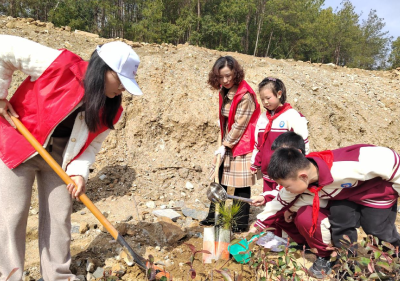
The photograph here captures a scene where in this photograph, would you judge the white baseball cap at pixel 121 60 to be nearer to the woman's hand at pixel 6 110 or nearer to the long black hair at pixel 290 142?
the woman's hand at pixel 6 110

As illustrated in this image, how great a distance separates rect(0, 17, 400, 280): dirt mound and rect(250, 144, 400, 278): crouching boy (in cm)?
114

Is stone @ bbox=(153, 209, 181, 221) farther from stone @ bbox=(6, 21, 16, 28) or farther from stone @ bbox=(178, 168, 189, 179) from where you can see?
stone @ bbox=(6, 21, 16, 28)

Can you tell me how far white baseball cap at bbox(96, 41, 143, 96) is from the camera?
5.14 feet

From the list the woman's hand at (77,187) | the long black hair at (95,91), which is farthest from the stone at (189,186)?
the long black hair at (95,91)

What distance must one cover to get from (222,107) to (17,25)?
6367 millimetres

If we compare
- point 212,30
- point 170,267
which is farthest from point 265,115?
point 212,30

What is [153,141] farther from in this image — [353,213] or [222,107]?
[353,213]

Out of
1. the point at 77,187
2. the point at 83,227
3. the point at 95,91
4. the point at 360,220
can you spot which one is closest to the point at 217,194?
the point at 360,220

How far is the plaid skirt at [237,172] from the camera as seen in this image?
2871 millimetres

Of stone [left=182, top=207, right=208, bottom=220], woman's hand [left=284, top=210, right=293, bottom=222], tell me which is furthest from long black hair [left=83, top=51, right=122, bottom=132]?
stone [left=182, top=207, right=208, bottom=220]

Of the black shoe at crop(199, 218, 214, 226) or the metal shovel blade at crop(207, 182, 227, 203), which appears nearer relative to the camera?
the metal shovel blade at crop(207, 182, 227, 203)

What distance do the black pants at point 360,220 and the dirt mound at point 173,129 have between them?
129 centimetres

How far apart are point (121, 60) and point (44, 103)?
1.75 feet

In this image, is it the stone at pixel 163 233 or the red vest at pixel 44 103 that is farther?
the stone at pixel 163 233
